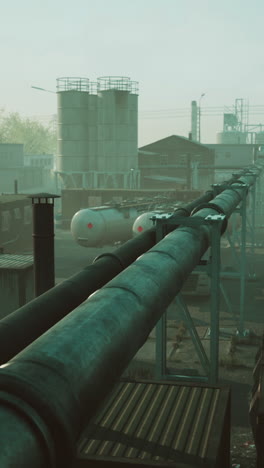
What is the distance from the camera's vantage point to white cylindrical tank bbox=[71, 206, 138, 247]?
104 ft

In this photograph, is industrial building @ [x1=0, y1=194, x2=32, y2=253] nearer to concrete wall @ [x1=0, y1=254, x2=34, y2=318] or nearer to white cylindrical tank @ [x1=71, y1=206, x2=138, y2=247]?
white cylindrical tank @ [x1=71, y1=206, x2=138, y2=247]

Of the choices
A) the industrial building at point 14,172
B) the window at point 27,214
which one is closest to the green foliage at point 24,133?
the industrial building at point 14,172

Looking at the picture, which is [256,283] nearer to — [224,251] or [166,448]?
[224,251]

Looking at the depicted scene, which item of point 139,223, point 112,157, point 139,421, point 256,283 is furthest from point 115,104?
point 139,421

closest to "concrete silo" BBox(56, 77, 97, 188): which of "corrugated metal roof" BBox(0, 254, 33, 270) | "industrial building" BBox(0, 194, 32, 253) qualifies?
"industrial building" BBox(0, 194, 32, 253)

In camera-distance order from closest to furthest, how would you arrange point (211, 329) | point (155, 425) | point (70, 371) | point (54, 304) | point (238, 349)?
point (70, 371) → point (54, 304) → point (155, 425) → point (211, 329) → point (238, 349)

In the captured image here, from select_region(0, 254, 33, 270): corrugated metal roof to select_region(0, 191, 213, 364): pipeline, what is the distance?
9.72 m

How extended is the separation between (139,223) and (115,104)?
29512 mm

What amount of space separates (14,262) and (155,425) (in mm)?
12324

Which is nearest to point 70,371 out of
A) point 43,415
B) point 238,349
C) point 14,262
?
point 43,415

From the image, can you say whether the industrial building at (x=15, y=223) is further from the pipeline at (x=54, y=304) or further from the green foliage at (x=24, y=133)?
the green foliage at (x=24, y=133)

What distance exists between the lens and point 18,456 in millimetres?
2902

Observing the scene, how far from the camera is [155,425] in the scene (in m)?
7.86

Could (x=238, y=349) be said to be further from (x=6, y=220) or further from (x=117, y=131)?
(x=117, y=131)
